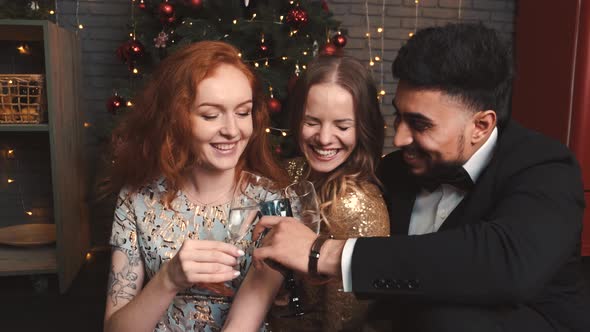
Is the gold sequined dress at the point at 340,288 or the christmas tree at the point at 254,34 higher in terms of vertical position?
the christmas tree at the point at 254,34

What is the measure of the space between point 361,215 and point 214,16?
172 cm

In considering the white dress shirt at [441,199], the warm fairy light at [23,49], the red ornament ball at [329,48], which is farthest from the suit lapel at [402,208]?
the warm fairy light at [23,49]

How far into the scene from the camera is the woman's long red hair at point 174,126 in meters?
1.45

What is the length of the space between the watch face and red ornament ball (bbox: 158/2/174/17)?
6.73 ft

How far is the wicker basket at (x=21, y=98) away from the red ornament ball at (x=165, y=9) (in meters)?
0.78

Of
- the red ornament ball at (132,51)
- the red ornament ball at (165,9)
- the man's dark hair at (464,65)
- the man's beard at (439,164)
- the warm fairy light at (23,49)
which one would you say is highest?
the red ornament ball at (165,9)

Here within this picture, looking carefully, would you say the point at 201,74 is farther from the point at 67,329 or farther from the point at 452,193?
the point at 67,329

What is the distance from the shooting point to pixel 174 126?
151 cm

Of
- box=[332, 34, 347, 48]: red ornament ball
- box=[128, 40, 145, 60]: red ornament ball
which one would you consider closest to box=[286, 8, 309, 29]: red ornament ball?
box=[332, 34, 347, 48]: red ornament ball

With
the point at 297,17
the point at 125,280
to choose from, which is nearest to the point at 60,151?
the point at 297,17

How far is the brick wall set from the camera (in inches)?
149

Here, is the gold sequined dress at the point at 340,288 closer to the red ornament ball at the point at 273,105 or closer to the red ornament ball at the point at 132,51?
the red ornament ball at the point at 273,105

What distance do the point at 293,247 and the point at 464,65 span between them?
2.36 feet

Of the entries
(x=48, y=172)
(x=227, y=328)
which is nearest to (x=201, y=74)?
(x=227, y=328)
